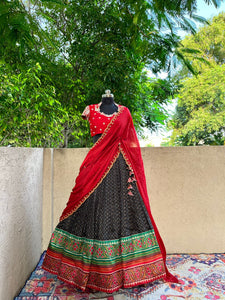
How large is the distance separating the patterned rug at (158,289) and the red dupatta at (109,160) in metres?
0.11

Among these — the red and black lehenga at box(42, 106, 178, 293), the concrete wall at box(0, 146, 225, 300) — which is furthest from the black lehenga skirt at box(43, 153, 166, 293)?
the concrete wall at box(0, 146, 225, 300)

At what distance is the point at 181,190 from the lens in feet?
8.30

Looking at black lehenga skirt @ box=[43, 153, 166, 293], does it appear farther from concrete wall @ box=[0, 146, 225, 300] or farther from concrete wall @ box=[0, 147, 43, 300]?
concrete wall @ box=[0, 146, 225, 300]

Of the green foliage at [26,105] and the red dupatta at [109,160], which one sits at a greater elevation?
the green foliage at [26,105]

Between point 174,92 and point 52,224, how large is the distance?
18.0ft

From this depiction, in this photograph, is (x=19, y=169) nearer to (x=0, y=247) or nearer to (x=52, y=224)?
(x=0, y=247)

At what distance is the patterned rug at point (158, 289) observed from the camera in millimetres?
1683

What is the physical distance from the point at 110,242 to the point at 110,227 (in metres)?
0.09

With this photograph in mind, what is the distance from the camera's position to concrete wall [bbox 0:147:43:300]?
1427mm

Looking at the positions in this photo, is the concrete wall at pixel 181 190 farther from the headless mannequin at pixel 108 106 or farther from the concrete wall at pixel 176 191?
the headless mannequin at pixel 108 106

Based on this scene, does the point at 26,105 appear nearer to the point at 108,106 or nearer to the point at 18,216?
the point at 108,106

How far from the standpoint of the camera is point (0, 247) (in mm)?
1354

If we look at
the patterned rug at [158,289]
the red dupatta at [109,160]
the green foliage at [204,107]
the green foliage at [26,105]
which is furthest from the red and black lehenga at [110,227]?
the green foliage at [204,107]

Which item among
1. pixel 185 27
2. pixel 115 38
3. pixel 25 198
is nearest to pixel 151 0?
pixel 185 27
